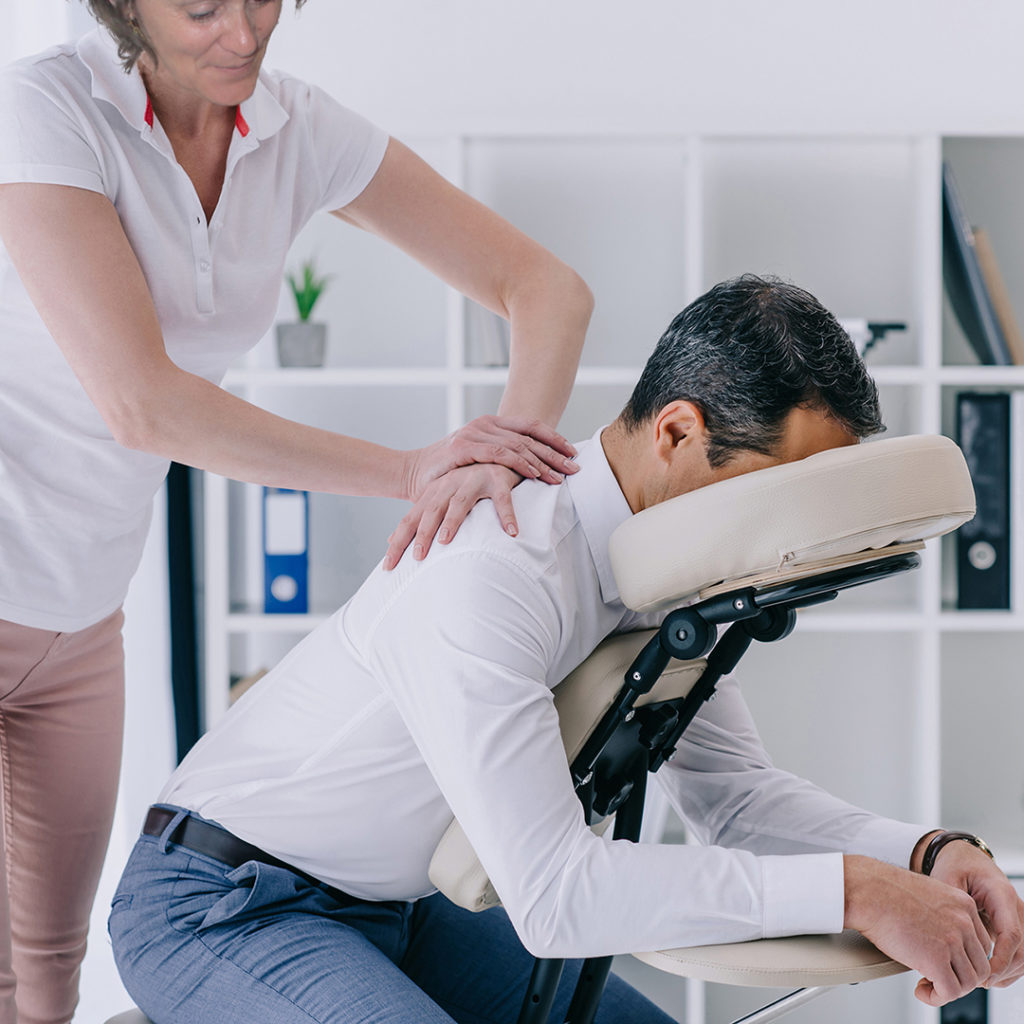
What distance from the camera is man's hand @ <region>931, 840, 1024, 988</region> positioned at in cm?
87

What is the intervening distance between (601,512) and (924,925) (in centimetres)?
43

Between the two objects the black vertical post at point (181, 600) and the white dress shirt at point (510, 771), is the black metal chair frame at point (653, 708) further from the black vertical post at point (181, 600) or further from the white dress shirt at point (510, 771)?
the black vertical post at point (181, 600)

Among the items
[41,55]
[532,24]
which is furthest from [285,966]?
[532,24]

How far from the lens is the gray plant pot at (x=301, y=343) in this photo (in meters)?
2.23

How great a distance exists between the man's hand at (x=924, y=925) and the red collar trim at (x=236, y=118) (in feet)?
3.01

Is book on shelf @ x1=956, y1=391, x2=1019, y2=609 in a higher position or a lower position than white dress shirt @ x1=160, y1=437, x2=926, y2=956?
higher

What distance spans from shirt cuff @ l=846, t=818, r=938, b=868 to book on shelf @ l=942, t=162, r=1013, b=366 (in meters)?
1.43

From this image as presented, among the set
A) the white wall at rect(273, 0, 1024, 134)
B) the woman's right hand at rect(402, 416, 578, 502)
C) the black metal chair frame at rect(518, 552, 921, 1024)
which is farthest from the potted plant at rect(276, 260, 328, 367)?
the black metal chair frame at rect(518, 552, 921, 1024)

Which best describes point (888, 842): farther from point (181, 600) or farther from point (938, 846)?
point (181, 600)

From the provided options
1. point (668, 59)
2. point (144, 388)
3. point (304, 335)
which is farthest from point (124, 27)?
point (668, 59)

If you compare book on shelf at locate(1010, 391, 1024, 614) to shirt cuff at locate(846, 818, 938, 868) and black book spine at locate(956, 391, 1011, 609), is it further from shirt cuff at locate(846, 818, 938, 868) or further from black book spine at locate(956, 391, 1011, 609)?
shirt cuff at locate(846, 818, 938, 868)

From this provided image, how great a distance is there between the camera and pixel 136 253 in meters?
1.07

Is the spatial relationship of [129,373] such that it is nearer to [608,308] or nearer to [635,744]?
[635,744]

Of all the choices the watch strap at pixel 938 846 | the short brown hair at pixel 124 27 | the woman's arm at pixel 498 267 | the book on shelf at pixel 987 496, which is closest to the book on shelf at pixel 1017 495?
the book on shelf at pixel 987 496
